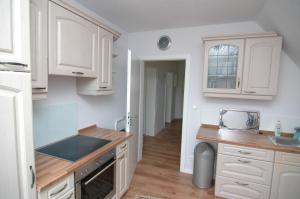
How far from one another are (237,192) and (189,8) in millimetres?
2492

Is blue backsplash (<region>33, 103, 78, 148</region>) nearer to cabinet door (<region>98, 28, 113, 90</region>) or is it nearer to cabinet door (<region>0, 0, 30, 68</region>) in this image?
cabinet door (<region>98, 28, 113, 90</region>)

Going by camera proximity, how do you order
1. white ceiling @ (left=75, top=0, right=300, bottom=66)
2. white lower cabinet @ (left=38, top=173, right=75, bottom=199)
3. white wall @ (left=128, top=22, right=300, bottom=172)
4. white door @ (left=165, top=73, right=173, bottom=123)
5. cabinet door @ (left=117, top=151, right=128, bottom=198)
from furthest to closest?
white door @ (left=165, top=73, right=173, bottom=123)
white wall @ (left=128, top=22, right=300, bottom=172)
cabinet door @ (left=117, top=151, right=128, bottom=198)
white ceiling @ (left=75, top=0, right=300, bottom=66)
white lower cabinet @ (left=38, top=173, right=75, bottom=199)

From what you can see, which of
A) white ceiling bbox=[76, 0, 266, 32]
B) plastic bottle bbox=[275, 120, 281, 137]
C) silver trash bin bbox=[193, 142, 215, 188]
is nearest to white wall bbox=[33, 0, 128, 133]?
white ceiling bbox=[76, 0, 266, 32]

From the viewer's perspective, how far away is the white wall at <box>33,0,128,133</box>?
1.80 m

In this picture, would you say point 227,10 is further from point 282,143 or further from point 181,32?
point 282,143

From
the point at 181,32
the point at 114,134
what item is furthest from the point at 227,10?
the point at 114,134

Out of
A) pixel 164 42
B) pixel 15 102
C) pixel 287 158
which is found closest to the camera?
pixel 15 102

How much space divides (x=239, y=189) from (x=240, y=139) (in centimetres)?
66

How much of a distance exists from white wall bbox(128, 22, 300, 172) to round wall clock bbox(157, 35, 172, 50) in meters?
0.06

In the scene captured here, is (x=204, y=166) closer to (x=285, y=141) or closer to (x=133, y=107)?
(x=285, y=141)

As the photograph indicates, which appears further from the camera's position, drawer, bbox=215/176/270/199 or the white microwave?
the white microwave

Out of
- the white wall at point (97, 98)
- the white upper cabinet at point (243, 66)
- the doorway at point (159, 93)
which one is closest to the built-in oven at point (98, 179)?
the white wall at point (97, 98)

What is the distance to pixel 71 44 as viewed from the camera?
5.11 ft

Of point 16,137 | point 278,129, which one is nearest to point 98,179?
point 16,137
